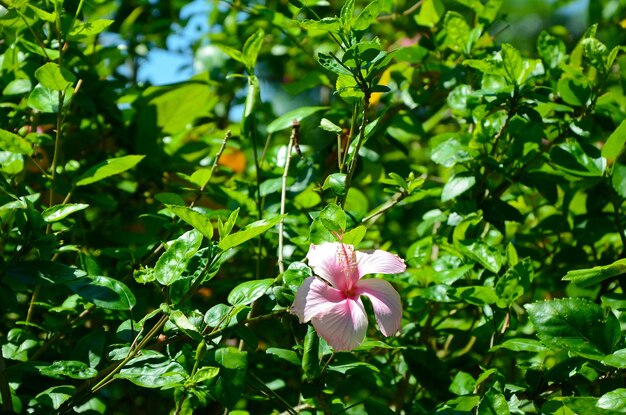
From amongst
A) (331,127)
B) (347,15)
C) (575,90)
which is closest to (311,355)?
(331,127)

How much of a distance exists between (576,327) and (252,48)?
0.57 metres

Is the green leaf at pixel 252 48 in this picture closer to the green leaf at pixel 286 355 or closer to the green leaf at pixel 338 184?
the green leaf at pixel 338 184

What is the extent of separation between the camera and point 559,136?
1.17 meters

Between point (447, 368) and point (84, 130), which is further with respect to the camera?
point (84, 130)

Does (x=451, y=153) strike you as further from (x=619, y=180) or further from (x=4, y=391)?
(x=4, y=391)

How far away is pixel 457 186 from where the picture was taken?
111cm

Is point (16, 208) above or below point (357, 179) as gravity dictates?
above

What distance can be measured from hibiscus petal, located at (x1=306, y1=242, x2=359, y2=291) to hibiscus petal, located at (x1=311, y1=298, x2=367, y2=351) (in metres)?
0.03

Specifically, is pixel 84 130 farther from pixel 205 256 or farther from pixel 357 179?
pixel 205 256

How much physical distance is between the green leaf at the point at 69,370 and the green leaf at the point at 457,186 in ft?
1.78

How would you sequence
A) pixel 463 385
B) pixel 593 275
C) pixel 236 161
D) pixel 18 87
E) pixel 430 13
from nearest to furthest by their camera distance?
pixel 593 275 < pixel 463 385 < pixel 18 87 < pixel 430 13 < pixel 236 161

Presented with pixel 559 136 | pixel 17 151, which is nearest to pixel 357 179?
pixel 559 136

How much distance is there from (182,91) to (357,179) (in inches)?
15.0

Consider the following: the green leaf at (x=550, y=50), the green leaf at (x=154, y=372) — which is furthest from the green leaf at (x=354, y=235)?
the green leaf at (x=550, y=50)
